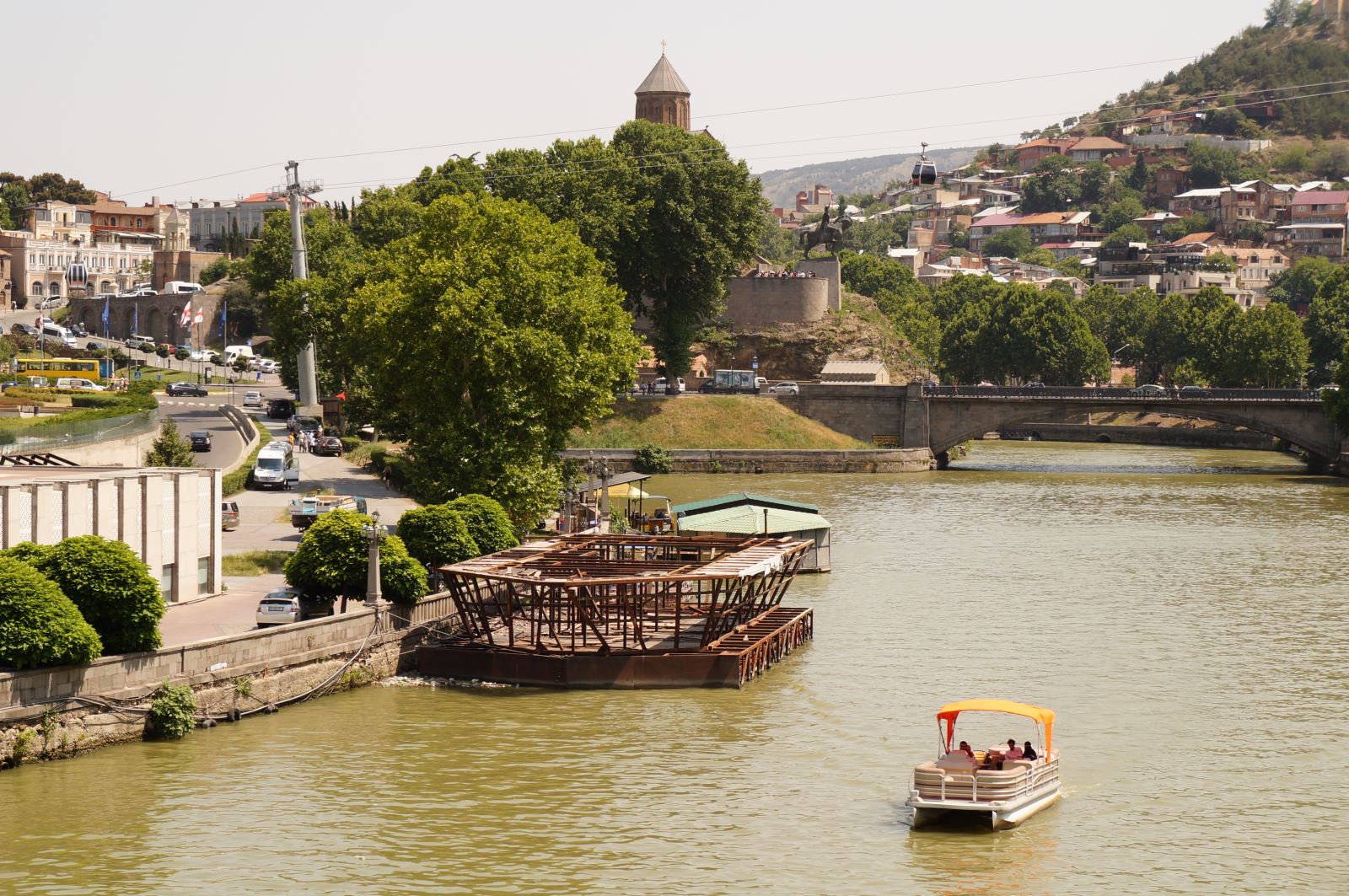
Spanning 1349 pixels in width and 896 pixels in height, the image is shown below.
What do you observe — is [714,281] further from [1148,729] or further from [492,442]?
[1148,729]

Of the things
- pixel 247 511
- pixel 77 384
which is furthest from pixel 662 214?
pixel 247 511

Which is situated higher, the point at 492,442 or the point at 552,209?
the point at 552,209

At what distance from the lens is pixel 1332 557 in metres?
61.1

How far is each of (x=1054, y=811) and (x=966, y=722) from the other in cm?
600

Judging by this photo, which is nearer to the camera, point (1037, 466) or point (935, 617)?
point (935, 617)

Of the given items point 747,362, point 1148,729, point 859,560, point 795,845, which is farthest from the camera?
point 747,362

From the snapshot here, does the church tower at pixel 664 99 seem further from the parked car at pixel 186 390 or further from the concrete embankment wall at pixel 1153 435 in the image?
the parked car at pixel 186 390

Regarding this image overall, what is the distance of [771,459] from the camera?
3775 inches

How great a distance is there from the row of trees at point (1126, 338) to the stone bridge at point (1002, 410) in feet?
96.7

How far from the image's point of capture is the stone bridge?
324 feet

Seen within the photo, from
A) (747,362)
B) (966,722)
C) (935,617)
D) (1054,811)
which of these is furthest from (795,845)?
(747,362)

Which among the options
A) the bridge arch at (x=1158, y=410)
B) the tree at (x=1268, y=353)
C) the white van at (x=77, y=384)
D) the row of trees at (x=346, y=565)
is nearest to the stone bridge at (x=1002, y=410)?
the bridge arch at (x=1158, y=410)

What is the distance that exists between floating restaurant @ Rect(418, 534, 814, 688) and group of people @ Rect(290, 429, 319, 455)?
35704mm

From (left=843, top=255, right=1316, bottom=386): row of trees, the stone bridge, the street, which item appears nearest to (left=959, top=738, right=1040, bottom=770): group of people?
the street
